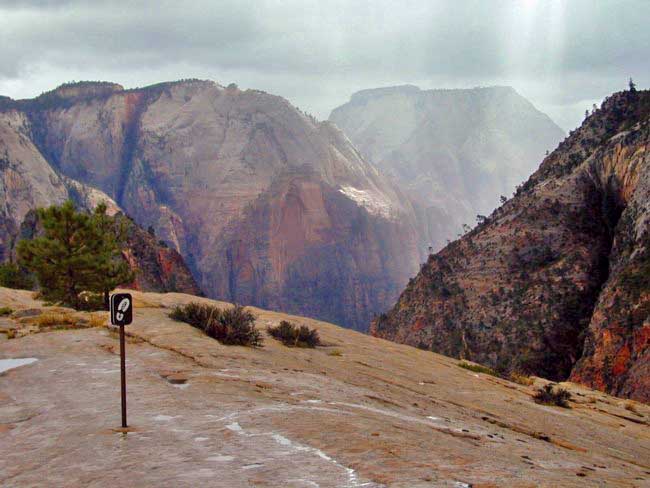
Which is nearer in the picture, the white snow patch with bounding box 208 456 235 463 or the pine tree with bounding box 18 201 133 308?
the white snow patch with bounding box 208 456 235 463

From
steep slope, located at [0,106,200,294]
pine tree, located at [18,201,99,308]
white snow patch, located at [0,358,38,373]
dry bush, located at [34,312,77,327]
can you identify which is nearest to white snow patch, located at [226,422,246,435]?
white snow patch, located at [0,358,38,373]

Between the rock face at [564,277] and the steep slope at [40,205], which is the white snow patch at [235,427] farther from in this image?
the steep slope at [40,205]

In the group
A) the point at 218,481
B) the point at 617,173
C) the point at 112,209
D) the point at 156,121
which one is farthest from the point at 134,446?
the point at 156,121

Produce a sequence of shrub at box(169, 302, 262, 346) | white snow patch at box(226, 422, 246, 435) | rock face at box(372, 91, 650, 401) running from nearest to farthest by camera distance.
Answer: white snow patch at box(226, 422, 246, 435)
shrub at box(169, 302, 262, 346)
rock face at box(372, 91, 650, 401)

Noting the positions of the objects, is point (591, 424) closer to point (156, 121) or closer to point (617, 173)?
Result: point (617, 173)

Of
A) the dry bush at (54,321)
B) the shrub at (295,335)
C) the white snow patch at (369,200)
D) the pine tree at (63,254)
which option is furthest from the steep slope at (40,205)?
the white snow patch at (369,200)

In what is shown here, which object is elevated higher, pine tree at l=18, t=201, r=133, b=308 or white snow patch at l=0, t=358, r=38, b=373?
pine tree at l=18, t=201, r=133, b=308

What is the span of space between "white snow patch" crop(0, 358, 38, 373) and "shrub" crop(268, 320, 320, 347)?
6.52m

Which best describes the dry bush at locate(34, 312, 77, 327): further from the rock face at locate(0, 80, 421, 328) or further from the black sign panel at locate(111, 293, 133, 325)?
the rock face at locate(0, 80, 421, 328)

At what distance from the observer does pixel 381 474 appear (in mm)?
6270

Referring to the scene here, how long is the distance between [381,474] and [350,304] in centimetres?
13582

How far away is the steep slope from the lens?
72.8 metres

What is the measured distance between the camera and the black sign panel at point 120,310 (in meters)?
8.96

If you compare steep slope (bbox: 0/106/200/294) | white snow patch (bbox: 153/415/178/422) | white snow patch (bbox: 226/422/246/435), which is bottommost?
white snow patch (bbox: 153/415/178/422)
